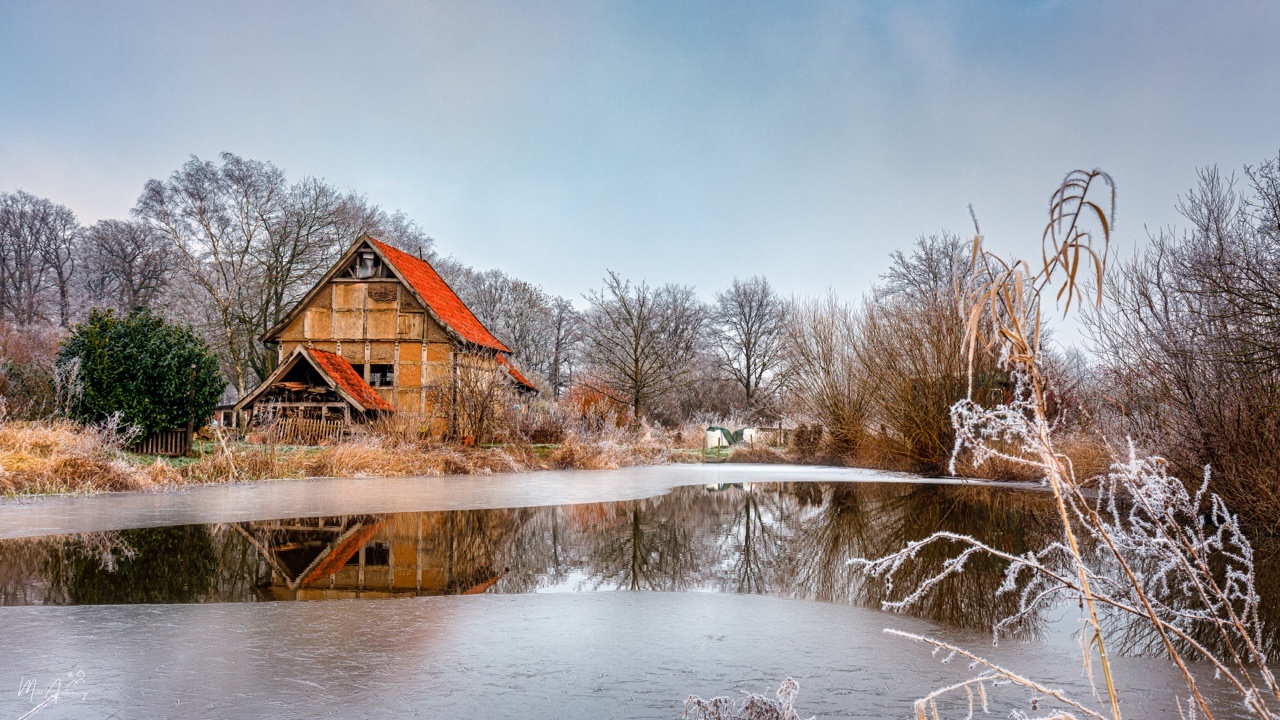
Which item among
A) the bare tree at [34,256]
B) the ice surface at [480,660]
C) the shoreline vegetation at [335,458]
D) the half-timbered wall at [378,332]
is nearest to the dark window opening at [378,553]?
the ice surface at [480,660]

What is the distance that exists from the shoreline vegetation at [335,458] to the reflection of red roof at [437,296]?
21.7 feet

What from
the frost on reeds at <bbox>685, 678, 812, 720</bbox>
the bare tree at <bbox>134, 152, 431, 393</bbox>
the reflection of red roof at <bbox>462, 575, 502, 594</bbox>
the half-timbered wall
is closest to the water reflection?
the reflection of red roof at <bbox>462, 575, 502, 594</bbox>

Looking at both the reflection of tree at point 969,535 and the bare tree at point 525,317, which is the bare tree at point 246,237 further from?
the reflection of tree at point 969,535

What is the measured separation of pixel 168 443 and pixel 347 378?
20.3 ft

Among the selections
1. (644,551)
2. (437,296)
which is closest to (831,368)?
(437,296)

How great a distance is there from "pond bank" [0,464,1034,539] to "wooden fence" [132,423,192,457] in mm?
6219

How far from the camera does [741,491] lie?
1673 cm

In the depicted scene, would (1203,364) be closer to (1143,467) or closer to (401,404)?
(1143,467)

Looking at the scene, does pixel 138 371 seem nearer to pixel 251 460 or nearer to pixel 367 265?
pixel 251 460

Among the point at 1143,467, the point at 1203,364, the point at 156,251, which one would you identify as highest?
the point at 156,251

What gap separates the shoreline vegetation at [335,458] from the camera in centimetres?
1344

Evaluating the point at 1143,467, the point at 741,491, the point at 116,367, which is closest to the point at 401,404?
the point at 116,367

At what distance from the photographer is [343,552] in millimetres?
8227

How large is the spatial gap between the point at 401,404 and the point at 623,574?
73.9 ft
